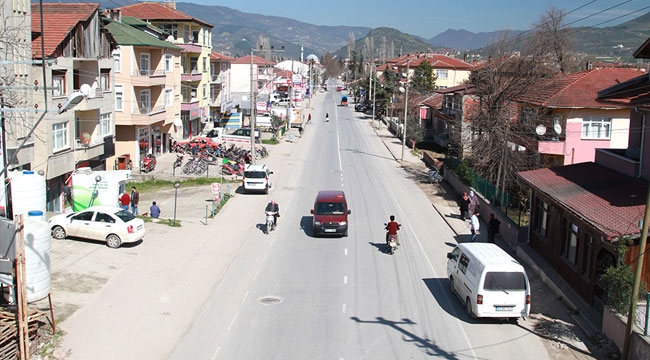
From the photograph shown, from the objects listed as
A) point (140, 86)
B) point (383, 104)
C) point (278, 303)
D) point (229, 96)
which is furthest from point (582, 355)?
point (383, 104)

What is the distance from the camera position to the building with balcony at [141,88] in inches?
1754

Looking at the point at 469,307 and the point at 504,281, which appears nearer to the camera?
the point at 504,281

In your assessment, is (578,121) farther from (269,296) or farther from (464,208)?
A: (269,296)

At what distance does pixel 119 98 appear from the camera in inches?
1758

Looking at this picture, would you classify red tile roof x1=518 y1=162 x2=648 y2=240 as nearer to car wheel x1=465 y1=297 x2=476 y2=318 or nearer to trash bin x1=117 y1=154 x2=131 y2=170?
car wheel x1=465 y1=297 x2=476 y2=318

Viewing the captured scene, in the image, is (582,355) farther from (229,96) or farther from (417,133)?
(229,96)

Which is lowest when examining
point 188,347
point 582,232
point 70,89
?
point 188,347

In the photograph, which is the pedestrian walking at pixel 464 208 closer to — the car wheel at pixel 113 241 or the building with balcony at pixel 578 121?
the building with balcony at pixel 578 121

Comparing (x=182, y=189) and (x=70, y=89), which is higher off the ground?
(x=70, y=89)

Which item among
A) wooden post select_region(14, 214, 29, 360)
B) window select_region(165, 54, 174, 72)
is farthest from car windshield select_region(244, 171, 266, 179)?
wooden post select_region(14, 214, 29, 360)

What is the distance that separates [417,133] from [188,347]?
171 feet

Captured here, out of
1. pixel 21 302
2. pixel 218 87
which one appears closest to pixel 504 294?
pixel 21 302

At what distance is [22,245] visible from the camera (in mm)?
15398

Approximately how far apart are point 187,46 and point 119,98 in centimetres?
1574
